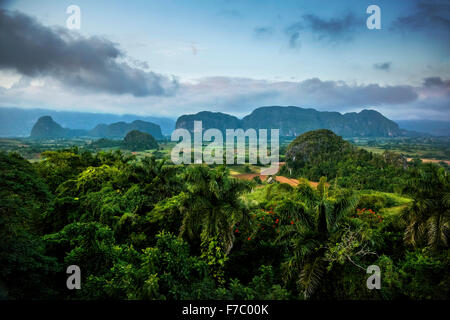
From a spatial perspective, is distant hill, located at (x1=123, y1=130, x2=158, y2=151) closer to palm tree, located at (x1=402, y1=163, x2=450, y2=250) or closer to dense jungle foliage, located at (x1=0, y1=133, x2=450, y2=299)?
dense jungle foliage, located at (x1=0, y1=133, x2=450, y2=299)

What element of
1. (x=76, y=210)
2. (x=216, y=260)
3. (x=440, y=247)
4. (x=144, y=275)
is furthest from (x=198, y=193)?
(x=440, y=247)

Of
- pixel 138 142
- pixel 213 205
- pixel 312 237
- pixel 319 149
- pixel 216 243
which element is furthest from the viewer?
pixel 138 142

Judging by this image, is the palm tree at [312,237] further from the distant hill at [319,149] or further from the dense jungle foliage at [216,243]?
the distant hill at [319,149]

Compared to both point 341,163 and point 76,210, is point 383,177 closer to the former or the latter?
point 341,163

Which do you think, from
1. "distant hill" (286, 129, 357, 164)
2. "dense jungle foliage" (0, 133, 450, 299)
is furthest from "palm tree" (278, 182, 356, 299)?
"distant hill" (286, 129, 357, 164)

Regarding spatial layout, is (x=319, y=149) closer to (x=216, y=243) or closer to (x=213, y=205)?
(x=213, y=205)

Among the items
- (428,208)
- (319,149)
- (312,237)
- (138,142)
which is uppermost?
(138,142)

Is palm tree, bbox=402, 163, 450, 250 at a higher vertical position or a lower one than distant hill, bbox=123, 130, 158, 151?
lower

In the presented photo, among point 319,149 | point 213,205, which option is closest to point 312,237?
point 213,205

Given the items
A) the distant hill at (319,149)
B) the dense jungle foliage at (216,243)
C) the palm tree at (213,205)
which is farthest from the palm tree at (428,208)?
the distant hill at (319,149)
